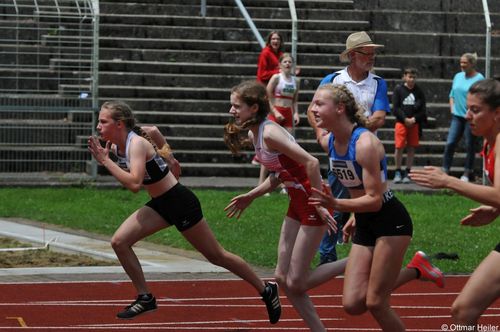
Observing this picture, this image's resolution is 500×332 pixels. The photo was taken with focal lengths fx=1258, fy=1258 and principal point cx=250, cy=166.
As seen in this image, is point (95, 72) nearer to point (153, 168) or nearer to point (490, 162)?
point (153, 168)

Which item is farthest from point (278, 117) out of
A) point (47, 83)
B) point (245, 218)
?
point (47, 83)

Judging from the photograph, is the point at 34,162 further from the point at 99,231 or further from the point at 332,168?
the point at 332,168

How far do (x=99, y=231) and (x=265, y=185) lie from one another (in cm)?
619

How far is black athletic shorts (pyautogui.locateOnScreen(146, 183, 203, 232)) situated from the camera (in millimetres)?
10164

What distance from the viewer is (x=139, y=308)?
9.98m

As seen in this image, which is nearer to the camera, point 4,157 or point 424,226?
point 424,226

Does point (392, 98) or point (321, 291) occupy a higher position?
point (392, 98)

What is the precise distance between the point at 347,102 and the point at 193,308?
2.98m

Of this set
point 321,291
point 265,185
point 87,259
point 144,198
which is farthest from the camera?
point 144,198

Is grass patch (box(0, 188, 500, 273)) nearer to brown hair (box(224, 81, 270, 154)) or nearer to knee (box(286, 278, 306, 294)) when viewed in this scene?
brown hair (box(224, 81, 270, 154))

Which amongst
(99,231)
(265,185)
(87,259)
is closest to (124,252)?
(265,185)

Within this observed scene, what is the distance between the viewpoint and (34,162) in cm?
2070

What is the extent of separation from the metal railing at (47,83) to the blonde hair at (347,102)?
476 inches

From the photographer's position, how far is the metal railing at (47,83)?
814 inches
